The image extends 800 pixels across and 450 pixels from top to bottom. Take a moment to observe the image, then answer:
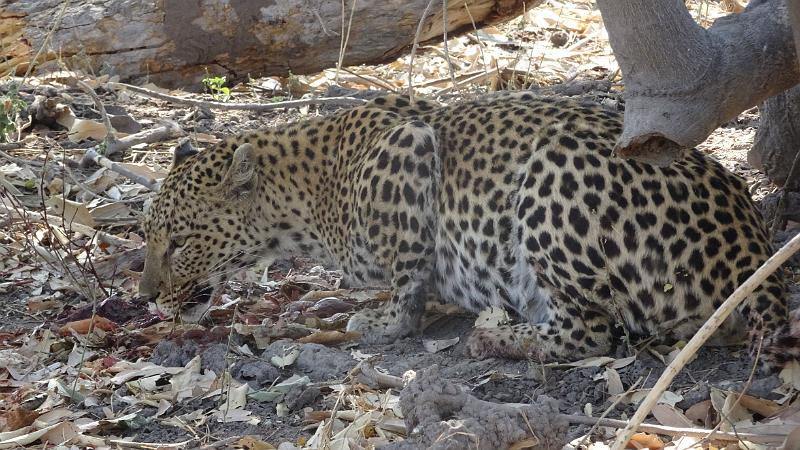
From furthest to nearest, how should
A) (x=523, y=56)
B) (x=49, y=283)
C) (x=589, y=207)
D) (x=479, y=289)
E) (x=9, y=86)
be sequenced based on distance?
(x=523, y=56) < (x=9, y=86) < (x=49, y=283) < (x=479, y=289) < (x=589, y=207)

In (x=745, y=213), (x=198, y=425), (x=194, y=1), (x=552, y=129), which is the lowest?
(x=198, y=425)

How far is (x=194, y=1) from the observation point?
33.2 feet

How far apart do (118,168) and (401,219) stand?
322 centimetres

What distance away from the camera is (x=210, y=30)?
33.6 feet

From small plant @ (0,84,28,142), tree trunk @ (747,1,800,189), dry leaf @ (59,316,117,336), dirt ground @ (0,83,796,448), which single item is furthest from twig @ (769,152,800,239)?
small plant @ (0,84,28,142)

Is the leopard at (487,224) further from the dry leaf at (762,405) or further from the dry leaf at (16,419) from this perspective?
the dry leaf at (16,419)

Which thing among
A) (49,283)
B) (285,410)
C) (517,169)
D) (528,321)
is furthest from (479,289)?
(49,283)

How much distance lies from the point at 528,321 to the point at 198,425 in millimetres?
1903

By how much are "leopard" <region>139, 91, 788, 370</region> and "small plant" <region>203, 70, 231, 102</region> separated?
2.87 metres

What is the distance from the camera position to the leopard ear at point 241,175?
266 inches

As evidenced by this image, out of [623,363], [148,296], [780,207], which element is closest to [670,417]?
[623,363]

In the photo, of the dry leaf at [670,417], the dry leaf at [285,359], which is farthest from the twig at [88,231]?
the dry leaf at [670,417]

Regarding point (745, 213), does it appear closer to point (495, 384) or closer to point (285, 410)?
point (495, 384)

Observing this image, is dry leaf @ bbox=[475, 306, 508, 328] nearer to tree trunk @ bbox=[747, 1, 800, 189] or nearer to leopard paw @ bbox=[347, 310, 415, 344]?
leopard paw @ bbox=[347, 310, 415, 344]
